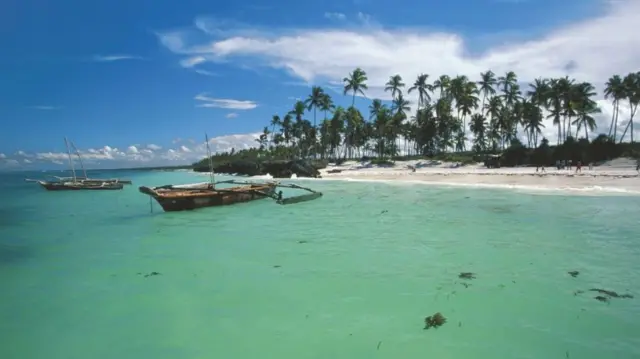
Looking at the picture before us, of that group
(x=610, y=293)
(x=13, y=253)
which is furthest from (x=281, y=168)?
(x=610, y=293)

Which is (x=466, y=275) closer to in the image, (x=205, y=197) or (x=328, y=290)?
(x=328, y=290)

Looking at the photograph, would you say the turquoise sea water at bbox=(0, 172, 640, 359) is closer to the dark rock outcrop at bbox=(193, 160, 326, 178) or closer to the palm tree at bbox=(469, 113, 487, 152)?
the dark rock outcrop at bbox=(193, 160, 326, 178)

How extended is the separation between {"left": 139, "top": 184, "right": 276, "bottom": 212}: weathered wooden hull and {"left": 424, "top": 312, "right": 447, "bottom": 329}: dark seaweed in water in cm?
1635

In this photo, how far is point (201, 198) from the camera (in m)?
22.8

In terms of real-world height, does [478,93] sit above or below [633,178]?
above

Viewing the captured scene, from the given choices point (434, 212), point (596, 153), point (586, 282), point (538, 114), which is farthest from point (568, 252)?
point (538, 114)

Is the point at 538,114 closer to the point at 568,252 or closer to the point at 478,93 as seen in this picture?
the point at 478,93

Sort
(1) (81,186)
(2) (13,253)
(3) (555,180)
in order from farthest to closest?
(1) (81,186) → (3) (555,180) → (2) (13,253)

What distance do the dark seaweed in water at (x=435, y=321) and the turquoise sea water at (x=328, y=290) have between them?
131mm

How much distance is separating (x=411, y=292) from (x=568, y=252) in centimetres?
594

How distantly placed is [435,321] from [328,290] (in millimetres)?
2488

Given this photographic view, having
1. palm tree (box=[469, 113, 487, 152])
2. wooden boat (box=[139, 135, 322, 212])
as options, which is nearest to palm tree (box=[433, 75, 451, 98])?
palm tree (box=[469, 113, 487, 152])

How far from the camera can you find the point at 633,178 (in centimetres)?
3066

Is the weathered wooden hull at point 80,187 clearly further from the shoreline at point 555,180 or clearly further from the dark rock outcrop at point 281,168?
the shoreline at point 555,180
